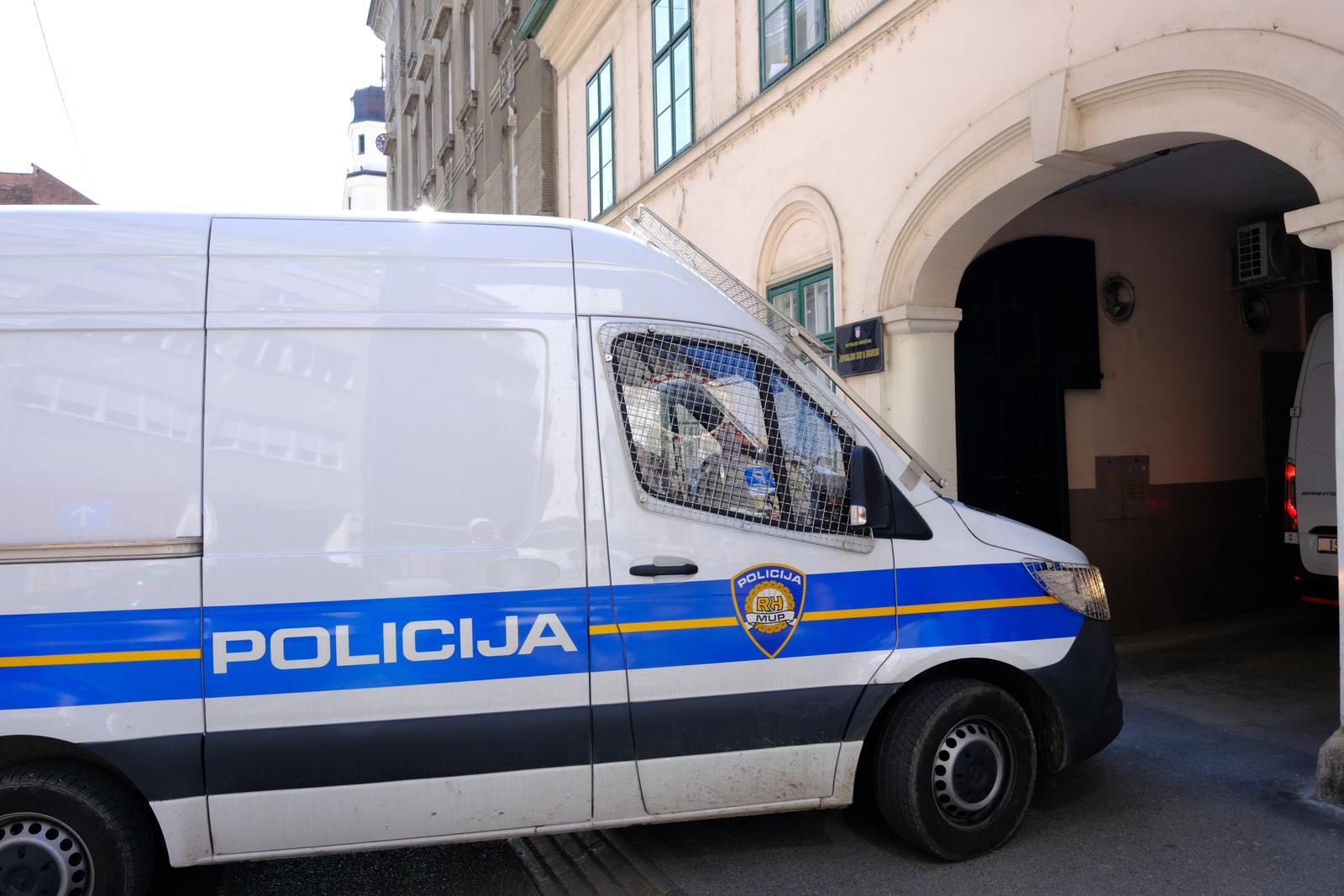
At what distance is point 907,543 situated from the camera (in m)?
3.96

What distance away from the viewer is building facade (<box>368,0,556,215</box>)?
16.5m

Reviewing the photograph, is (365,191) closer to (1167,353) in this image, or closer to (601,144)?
(601,144)

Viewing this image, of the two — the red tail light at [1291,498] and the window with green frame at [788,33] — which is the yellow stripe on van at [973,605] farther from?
the window with green frame at [788,33]

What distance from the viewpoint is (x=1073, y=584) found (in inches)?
166

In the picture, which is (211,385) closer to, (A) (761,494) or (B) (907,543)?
(A) (761,494)

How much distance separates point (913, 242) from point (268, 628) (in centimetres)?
556

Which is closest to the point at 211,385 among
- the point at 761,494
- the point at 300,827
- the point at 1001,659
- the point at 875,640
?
the point at 300,827

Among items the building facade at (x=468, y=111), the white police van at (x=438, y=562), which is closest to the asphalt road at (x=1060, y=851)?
the white police van at (x=438, y=562)

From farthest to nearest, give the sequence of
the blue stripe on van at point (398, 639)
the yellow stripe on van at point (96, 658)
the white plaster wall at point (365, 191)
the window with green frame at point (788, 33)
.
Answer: the white plaster wall at point (365, 191) → the window with green frame at point (788, 33) → the blue stripe on van at point (398, 639) → the yellow stripe on van at point (96, 658)

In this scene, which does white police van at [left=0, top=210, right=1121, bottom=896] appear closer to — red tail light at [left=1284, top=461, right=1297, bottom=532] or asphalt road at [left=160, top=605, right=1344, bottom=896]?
asphalt road at [left=160, top=605, right=1344, bottom=896]

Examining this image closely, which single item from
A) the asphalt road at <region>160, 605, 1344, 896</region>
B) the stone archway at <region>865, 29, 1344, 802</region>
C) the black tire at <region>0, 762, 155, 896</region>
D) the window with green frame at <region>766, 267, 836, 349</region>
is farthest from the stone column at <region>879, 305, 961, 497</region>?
the black tire at <region>0, 762, 155, 896</region>

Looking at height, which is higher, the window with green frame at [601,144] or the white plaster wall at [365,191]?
the white plaster wall at [365,191]

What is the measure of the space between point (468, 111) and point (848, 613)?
21144 mm

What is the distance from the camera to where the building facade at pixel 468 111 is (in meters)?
16.5
